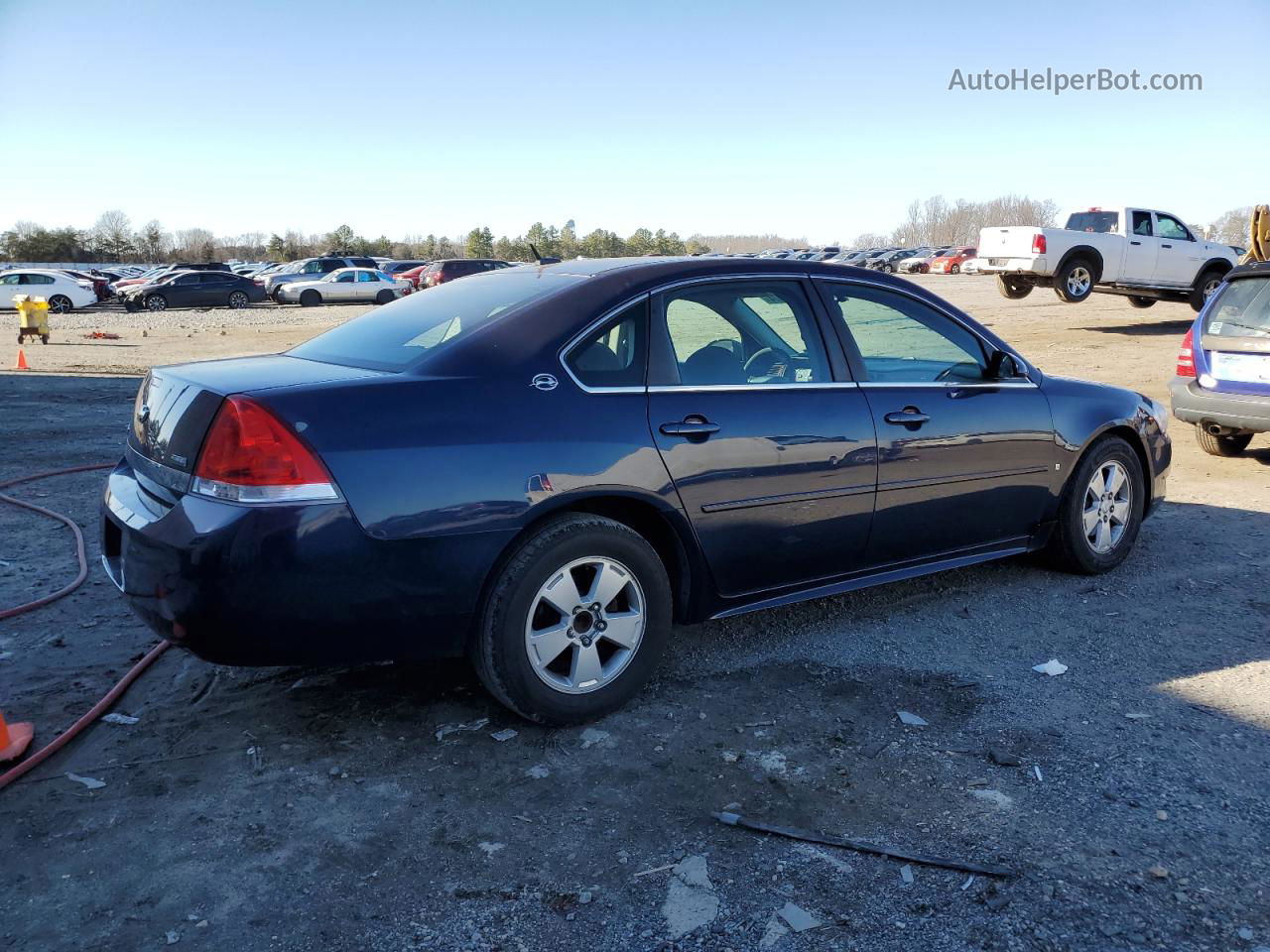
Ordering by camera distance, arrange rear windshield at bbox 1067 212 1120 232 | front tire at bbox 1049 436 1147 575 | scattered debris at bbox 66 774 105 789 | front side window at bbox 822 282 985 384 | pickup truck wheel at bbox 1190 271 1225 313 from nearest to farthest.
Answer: scattered debris at bbox 66 774 105 789
front side window at bbox 822 282 985 384
front tire at bbox 1049 436 1147 575
rear windshield at bbox 1067 212 1120 232
pickup truck wheel at bbox 1190 271 1225 313

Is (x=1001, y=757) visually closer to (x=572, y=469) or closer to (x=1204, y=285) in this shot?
(x=572, y=469)

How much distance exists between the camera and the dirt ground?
8.61ft

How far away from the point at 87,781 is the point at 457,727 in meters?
1.17

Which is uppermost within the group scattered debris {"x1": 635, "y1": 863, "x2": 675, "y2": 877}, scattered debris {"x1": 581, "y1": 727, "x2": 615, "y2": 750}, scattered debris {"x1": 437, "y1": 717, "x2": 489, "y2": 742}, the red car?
the red car

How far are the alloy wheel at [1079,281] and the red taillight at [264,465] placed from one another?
1969 centimetres

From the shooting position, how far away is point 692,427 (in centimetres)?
385

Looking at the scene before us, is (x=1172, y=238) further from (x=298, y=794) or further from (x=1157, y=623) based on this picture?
(x=298, y=794)

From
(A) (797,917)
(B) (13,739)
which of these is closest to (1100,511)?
(A) (797,917)

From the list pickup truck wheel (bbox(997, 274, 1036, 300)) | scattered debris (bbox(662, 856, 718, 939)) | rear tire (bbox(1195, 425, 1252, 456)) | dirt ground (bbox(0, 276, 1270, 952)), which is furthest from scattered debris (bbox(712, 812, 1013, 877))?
pickup truck wheel (bbox(997, 274, 1036, 300))

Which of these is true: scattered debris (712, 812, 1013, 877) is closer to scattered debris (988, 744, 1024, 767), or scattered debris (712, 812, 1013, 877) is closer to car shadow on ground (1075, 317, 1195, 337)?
Answer: scattered debris (988, 744, 1024, 767)

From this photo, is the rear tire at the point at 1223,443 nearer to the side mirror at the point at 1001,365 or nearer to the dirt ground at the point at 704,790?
the dirt ground at the point at 704,790

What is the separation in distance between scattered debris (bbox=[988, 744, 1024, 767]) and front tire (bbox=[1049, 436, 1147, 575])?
2.03 m

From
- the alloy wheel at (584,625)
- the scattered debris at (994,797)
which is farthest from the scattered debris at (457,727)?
the scattered debris at (994,797)

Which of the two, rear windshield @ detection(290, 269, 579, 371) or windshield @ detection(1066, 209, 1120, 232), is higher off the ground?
windshield @ detection(1066, 209, 1120, 232)
